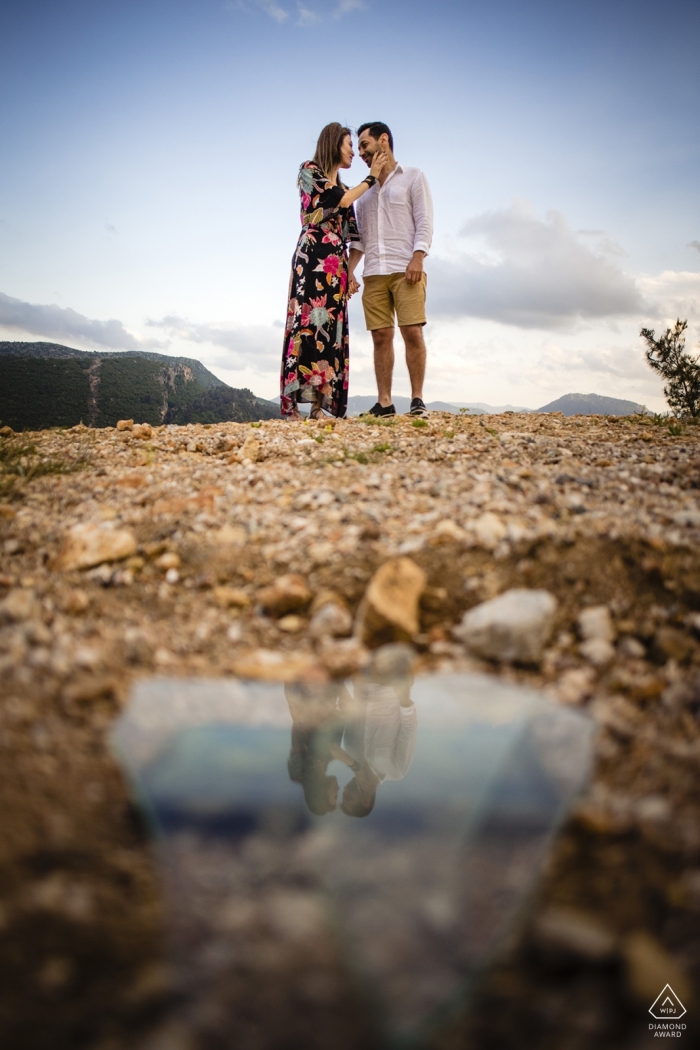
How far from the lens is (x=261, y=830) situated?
1.35 m

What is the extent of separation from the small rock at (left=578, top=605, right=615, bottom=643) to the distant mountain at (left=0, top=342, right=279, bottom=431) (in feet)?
126

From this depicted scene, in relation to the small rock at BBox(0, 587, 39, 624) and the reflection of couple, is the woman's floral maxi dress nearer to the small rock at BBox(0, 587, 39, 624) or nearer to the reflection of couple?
the small rock at BBox(0, 587, 39, 624)

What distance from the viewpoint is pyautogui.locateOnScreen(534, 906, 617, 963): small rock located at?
3.49ft

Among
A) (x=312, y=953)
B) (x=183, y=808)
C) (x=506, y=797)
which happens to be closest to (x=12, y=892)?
(x=183, y=808)

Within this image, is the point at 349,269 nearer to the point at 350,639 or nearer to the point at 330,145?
the point at 330,145

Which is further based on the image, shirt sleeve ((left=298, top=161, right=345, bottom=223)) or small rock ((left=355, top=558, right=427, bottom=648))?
shirt sleeve ((left=298, top=161, right=345, bottom=223))

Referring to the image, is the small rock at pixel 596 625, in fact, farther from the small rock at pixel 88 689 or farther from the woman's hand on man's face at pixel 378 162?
the woman's hand on man's face at pixel 378 162

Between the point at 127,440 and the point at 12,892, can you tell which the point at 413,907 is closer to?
the point at 12,892

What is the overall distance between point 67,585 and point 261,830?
170 cm

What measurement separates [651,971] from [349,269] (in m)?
7.20

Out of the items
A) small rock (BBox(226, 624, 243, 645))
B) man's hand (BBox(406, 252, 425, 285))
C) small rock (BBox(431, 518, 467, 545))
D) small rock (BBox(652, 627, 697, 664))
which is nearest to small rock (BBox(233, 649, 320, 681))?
small rock (BBox(226, 624, 243, 645))

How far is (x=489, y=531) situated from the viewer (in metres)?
2.59

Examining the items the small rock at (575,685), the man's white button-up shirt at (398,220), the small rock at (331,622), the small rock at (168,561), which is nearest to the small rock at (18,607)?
the small rock at (168,561)

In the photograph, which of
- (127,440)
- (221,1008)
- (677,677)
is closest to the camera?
(221,1008)
